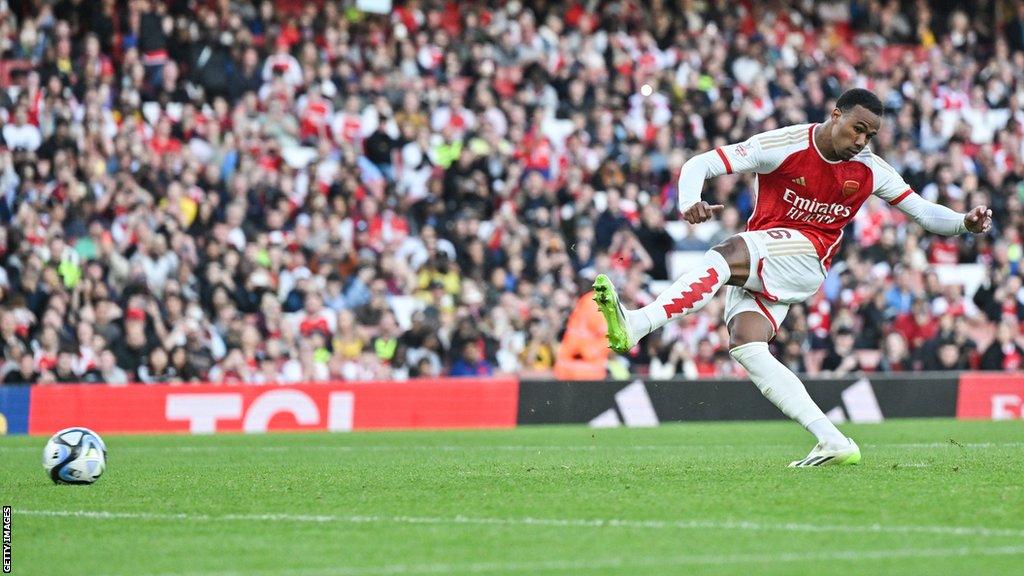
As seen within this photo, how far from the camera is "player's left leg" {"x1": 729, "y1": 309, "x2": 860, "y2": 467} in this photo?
Answer: 9828 mm

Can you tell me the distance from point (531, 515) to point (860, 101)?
3.65m

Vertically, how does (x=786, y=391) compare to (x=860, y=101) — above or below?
below

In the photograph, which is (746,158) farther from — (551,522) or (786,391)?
(551,522)

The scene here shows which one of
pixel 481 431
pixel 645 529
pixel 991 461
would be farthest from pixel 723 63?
pixel 645 529

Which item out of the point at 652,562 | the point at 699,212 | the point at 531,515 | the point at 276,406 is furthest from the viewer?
the point at 276,406

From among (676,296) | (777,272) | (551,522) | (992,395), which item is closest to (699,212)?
(676,296)

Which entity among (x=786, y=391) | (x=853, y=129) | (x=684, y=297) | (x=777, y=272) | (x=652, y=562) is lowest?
(x=652, y=562)

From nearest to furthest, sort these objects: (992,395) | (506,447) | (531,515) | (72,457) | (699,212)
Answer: (531,515), (699,212), (72,457), (506,447), (992,395)

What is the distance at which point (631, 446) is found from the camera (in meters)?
13.8

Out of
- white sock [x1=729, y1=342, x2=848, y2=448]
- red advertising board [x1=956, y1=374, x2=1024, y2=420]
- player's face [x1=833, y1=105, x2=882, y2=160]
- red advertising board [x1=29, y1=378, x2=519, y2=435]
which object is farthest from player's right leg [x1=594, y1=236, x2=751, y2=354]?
red advertising board [x1=956, y1=374, x2=1024, y2=420]

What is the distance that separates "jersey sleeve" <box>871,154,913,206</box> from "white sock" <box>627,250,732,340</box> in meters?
1.21

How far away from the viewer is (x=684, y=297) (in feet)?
31.9

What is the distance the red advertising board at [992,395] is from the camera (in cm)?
2055

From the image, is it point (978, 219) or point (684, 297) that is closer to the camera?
point (684, 297)
